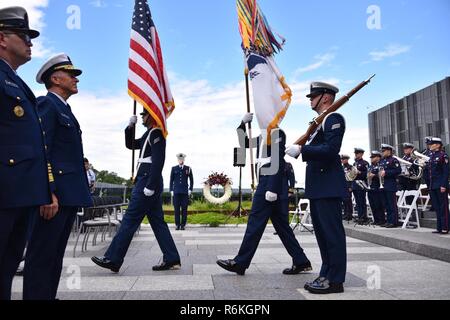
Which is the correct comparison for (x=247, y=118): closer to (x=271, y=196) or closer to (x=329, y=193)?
(x=271, y=196)

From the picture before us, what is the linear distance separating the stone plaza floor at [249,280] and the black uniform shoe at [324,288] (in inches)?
2.4

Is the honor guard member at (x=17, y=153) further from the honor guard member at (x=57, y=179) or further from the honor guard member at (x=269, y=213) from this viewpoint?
the honor guard member at (x=269, y=213)

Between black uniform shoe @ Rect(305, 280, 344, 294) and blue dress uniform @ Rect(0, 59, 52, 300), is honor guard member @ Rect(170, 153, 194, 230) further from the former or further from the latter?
blue dress uniform @ Rect(0, 59, 52, 300)

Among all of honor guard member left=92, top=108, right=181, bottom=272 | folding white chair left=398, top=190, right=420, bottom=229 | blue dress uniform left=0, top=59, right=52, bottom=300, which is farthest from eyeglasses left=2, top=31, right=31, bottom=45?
folding white chair left=398, top=190, right=420, bottom=229

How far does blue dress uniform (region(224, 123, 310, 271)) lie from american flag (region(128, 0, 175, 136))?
152 cm

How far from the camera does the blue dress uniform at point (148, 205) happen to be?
545 cm

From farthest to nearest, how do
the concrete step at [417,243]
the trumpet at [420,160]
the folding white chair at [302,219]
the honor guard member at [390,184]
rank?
the folding white chair at [302,219] < the honor guard member at [390,184] < the trumpet at [420,160] < the concrete step at [417,243]

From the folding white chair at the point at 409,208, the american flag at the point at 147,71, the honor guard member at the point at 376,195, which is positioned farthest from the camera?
the honor guard member at the point at 376,195

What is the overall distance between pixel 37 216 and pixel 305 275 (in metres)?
3.24

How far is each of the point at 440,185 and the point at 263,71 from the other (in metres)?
5.87

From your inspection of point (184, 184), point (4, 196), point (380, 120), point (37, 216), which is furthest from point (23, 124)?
point (380, 120)

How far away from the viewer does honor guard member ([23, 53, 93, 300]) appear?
333cm

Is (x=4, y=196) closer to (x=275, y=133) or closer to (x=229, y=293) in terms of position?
(x=229, y=293)

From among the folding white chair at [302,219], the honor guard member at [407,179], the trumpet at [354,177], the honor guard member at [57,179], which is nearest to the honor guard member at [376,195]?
the trumpet at [354,177]
